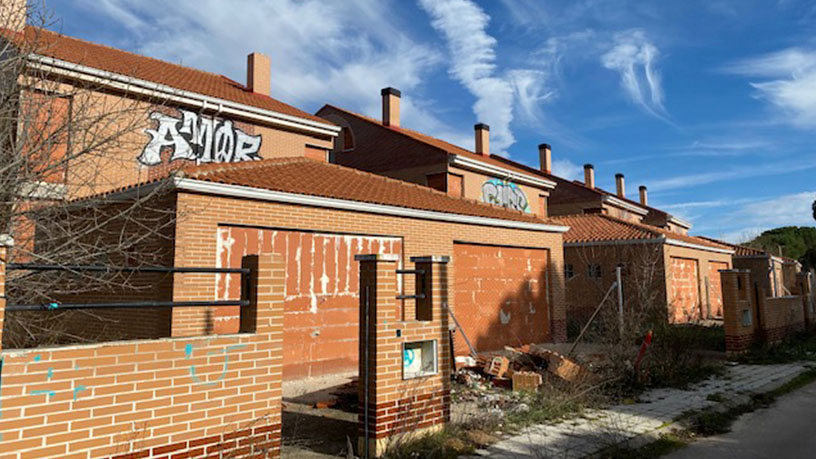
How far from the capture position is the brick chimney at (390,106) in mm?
25500

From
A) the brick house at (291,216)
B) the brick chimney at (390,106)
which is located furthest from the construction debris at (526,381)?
the brick chimney at (390,106)

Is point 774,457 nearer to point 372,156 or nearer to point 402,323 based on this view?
point 402,323

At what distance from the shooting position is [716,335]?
15500 mm

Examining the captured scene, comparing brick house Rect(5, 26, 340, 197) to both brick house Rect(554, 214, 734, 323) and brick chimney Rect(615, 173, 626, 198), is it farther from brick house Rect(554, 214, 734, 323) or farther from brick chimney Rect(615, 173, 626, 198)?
brick chimney Rect(615, 173, 626, 198)

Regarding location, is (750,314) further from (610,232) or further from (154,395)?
(154,395)

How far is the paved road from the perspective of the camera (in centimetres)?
577

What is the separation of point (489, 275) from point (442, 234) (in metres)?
2.11

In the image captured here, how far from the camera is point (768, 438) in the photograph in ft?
21.1

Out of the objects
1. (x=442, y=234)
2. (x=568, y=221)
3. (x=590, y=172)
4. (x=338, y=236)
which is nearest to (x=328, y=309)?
(x=338, y=236)

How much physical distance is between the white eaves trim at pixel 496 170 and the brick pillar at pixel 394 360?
15992mm

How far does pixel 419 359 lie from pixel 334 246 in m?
4.46

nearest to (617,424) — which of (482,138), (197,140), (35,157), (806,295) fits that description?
(35,157)

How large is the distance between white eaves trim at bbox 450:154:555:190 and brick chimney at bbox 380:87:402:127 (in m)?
5.15

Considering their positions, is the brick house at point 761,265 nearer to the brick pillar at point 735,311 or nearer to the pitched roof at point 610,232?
the pitched roof at point 610,232
